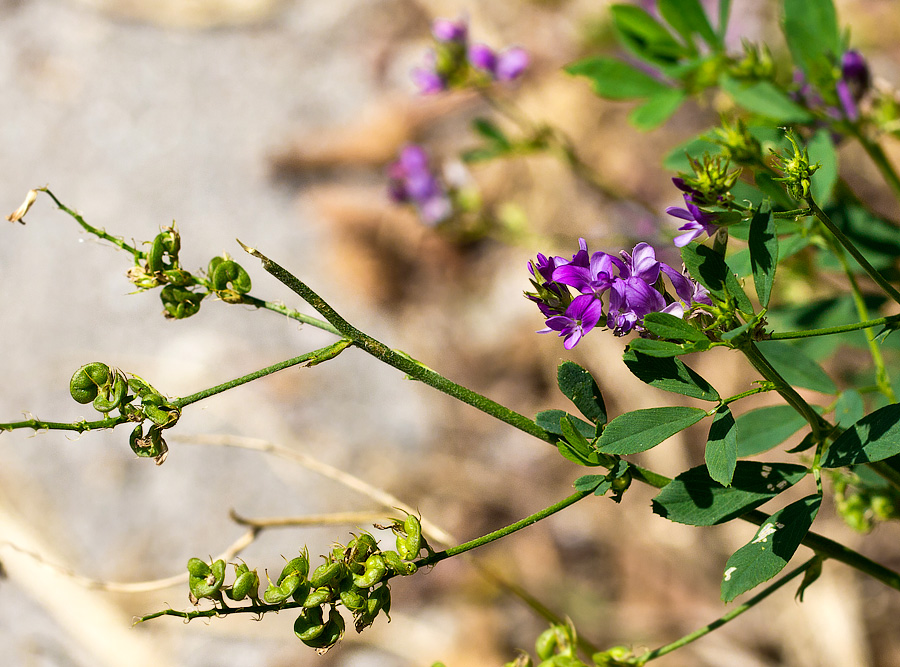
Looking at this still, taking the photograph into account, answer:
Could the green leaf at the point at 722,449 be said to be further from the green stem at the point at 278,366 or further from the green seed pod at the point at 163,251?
the green seed pod at the point at 163,251

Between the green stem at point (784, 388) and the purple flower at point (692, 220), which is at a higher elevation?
the purple flower at point (692, 220)

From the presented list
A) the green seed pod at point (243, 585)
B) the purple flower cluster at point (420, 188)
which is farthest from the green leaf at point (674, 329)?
the purple flower cluster at point (420, 188)

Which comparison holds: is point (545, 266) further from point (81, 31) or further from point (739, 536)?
point (81, 31)

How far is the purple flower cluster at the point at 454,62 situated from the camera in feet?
6.23

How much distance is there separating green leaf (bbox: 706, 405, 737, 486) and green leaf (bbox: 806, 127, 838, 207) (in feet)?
1.52

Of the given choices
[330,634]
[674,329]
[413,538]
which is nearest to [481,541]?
[413,538]

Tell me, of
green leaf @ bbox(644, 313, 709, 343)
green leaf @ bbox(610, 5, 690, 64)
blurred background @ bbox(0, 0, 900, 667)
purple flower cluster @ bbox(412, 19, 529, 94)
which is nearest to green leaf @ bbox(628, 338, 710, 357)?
green leaf @ bbox(644, 313, 709, 343)

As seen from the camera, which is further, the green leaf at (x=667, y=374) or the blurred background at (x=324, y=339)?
the blurred background at (x=324, y=339)

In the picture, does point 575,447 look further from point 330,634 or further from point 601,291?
point 330,634

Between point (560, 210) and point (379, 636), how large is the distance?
69.0 inches

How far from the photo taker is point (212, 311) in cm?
308

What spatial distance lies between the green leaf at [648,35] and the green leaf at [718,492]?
826 millimetres

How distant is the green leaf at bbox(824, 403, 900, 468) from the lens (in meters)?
0.74

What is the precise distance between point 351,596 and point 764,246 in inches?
20.6
